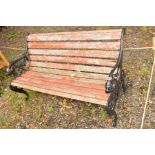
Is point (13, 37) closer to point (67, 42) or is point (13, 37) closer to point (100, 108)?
point (67, 42)

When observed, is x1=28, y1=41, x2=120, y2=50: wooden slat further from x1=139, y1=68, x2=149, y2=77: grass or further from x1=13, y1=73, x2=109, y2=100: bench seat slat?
x1=139, y1=68, x2=149, y2=77: grass

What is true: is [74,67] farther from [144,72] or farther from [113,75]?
[144,72]

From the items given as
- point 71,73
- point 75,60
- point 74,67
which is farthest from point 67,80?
point 75,60

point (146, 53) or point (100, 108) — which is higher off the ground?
point (146, 53)

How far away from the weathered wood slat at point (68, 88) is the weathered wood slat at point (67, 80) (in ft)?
0.36

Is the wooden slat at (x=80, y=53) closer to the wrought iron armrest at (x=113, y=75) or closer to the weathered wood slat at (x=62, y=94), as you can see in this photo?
the wrought iron armrest at (x=113, y=75)

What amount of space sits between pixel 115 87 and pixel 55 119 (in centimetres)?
127

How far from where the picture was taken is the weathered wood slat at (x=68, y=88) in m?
3.81

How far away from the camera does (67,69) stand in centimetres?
454

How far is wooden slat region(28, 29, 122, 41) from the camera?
3988 mm

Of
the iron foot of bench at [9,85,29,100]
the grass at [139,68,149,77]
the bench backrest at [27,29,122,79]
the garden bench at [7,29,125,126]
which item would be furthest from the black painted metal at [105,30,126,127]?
the iron foot of bench at [9,85,29,100]

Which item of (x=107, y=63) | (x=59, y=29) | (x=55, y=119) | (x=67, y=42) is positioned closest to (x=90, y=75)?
(x=107, y=63)

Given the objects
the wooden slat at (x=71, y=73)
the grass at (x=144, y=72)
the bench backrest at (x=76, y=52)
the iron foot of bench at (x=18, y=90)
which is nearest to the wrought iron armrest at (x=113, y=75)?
the bench backrest at (x=76, y=52)
